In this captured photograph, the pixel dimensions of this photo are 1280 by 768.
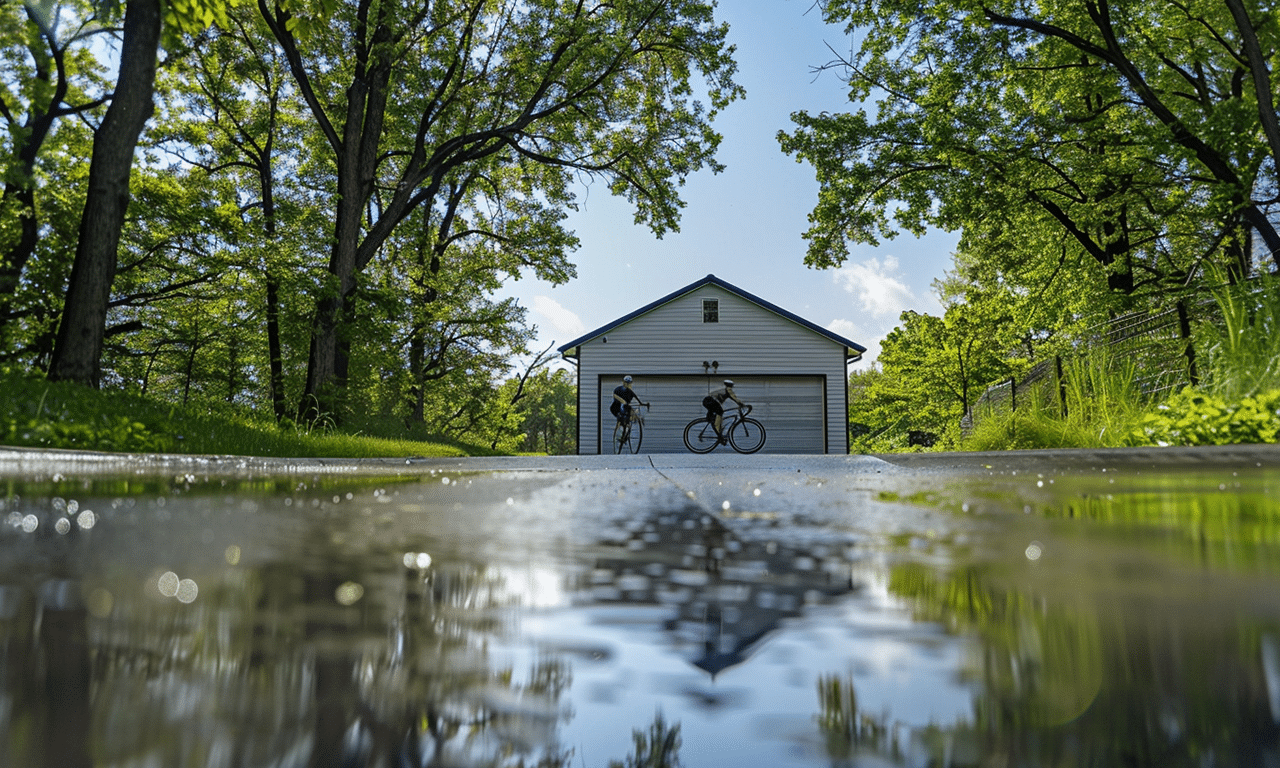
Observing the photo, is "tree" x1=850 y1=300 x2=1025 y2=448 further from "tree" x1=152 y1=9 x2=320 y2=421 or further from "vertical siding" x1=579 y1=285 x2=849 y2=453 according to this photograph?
"tree" x1=152 y1=9 x2=320 y2=421

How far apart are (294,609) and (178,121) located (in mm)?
23604

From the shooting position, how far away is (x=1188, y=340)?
312 inches

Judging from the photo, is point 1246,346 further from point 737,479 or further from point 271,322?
point 271,322

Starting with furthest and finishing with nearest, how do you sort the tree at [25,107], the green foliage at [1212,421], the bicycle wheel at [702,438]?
1. the bicycle wheel at [702,438]
2. the tree at [25,107]
3. the green foliage at [1212,421]

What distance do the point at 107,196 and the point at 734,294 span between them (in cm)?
2118

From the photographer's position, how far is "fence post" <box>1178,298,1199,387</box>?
25.0 feet

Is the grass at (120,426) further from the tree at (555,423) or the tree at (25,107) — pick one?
the tree at (555,423)

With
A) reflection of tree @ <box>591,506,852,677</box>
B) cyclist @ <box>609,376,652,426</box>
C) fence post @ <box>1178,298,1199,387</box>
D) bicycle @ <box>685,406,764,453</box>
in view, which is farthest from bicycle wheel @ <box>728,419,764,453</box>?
reflection of tree @ <box>591,506,852,677</box>

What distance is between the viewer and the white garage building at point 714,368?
25672 mm

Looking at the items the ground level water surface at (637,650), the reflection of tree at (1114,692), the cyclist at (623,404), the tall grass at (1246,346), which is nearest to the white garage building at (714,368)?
the cyclist at (623,404)

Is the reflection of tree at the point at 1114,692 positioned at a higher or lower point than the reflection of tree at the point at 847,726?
higher

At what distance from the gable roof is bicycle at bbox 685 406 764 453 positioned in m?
→ 5.77

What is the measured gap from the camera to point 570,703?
1.37 feet

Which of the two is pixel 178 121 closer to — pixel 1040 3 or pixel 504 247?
pixel 504 247
